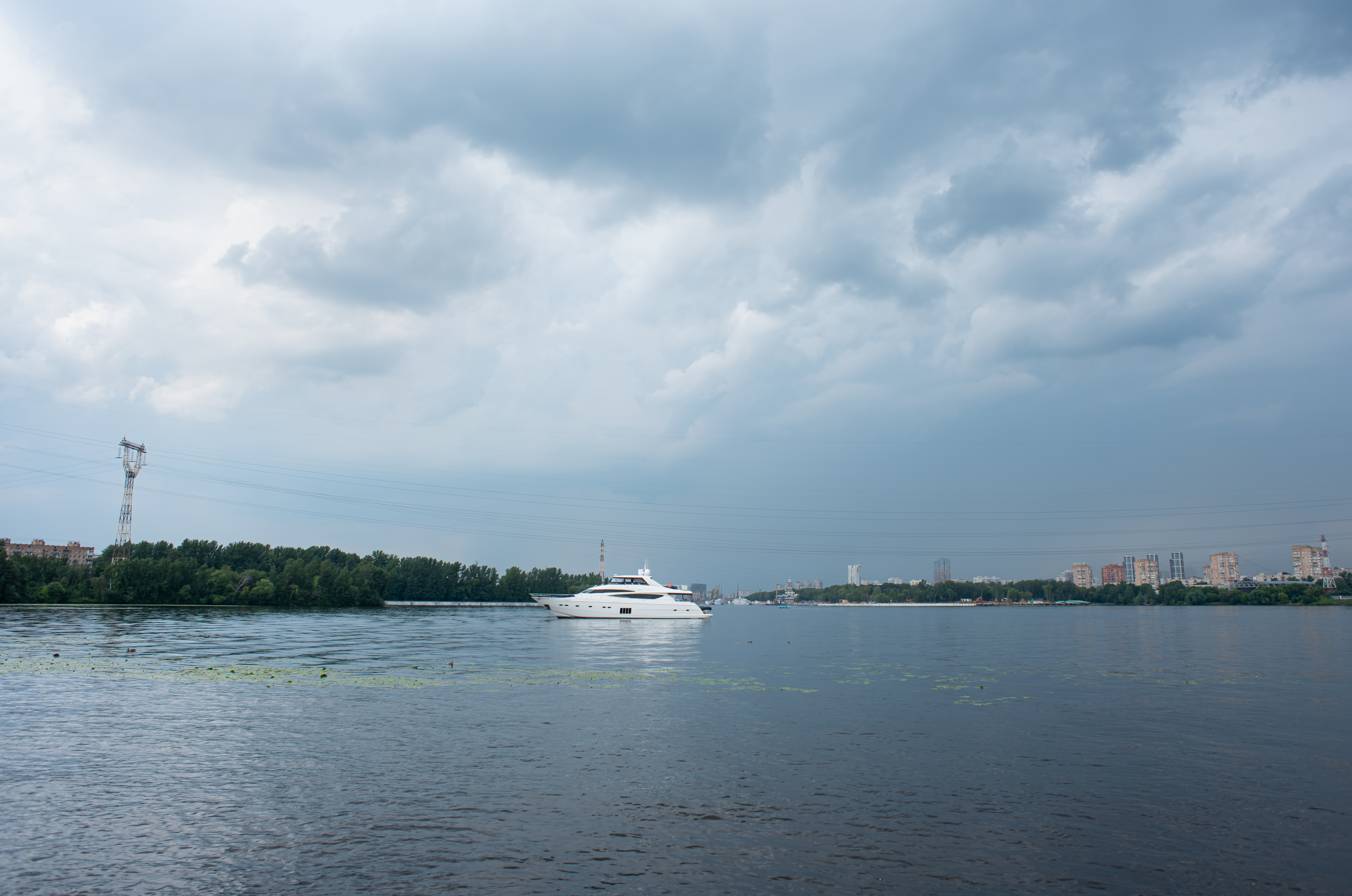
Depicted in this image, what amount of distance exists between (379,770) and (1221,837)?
23951 mm

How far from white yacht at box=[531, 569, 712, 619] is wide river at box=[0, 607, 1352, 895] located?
10609cm

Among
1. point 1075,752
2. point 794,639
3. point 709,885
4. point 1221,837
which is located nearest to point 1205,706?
point 1075,752

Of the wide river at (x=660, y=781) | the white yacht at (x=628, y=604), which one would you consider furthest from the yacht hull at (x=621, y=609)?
the wide river at (x=660, y=781)

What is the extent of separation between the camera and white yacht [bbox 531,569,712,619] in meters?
159

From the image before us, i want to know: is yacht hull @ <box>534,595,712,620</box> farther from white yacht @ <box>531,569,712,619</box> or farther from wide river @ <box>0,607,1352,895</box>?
wide river @ <box>0,607,1352,895</box>

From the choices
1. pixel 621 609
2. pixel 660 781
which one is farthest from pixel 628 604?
pixel 660 781

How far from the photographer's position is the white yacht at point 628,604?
158625 millimetres

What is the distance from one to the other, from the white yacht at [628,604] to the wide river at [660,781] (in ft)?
348

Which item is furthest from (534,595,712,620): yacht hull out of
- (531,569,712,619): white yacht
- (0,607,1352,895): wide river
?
(0,607,1352,895): wide river

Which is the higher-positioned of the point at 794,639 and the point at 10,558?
the point at 10,558

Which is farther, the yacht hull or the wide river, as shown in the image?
the yacht hull

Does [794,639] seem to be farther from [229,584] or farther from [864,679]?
[229,584]

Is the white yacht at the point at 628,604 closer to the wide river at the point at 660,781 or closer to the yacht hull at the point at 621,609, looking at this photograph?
the yacht hull at the point at 621,609

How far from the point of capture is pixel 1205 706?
3944 cm
